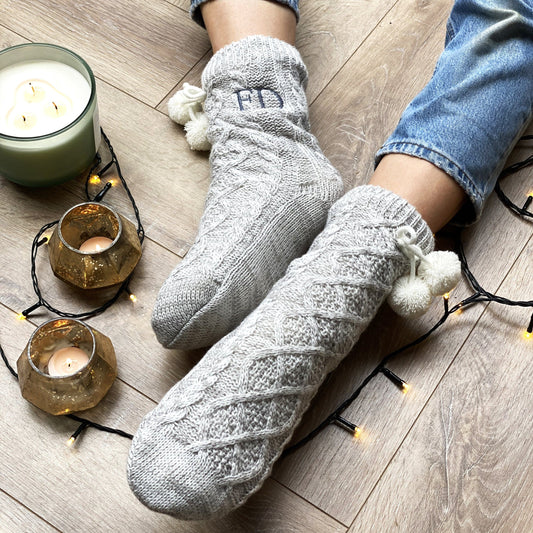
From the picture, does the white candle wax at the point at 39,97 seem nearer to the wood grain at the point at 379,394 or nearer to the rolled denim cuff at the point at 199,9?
the rolled denim cuff at the point at 199,9

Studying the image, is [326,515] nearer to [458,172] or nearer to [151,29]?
[458,172]

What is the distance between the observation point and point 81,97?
92cm

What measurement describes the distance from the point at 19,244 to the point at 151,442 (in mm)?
360

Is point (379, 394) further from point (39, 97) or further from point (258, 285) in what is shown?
point (39, 97)

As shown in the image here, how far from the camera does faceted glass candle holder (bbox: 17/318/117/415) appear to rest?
0.82 m

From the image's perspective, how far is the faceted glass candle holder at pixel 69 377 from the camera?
2.69 feet

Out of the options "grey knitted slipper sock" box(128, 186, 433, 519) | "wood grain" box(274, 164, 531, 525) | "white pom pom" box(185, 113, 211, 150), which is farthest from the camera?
"white pom pom" box(185, 113, 211, 150)

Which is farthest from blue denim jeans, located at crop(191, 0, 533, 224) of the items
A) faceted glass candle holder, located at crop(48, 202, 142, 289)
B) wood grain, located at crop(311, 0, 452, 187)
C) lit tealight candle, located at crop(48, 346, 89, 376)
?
lit tealight candle, located at crop(48, 346, 89, 376)

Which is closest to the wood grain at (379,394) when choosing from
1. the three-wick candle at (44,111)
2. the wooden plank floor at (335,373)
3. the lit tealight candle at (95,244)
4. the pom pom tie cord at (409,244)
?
the wooden plank floor at (335,373)

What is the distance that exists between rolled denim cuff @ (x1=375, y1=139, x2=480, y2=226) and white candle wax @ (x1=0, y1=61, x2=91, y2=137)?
1.28 ft

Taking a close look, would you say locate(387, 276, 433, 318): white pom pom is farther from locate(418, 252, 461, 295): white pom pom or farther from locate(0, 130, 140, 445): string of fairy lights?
locate(0, 130, 140, 445): string of fairy lights

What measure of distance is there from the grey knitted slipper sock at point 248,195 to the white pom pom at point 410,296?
0.43 ft

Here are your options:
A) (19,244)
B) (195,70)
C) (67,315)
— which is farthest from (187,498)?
(195,70)

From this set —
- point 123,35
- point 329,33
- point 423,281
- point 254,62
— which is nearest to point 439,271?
point 423,281
